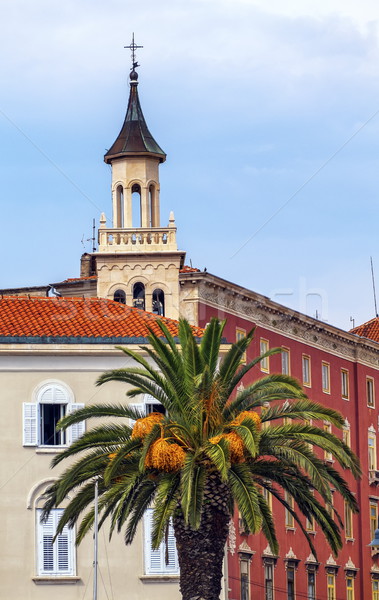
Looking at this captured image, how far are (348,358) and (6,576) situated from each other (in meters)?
39.9

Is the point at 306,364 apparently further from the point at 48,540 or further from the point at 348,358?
the point at 48,540

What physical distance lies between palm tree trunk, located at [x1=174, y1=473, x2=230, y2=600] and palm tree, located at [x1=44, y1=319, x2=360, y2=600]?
0.09 ft

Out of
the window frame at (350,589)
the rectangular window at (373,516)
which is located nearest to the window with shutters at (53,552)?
the window frame at (350,589)

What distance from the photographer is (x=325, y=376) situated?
9962 cm

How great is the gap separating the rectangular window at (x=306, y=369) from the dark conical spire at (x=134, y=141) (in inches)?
611

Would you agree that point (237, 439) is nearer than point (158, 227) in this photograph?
Yes

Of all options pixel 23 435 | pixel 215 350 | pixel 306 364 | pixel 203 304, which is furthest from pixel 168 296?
pixel 215 350

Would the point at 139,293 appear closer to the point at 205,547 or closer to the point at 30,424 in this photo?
the point at 30,424

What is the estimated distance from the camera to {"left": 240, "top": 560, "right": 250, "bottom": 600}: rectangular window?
3369 inches

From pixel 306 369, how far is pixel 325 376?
2.26m

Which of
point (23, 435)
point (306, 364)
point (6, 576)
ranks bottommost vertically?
point (6, 576)

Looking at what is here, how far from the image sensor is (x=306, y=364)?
3853 inches

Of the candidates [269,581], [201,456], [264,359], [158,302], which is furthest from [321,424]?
[201,456]

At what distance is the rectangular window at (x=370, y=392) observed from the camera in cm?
10356
